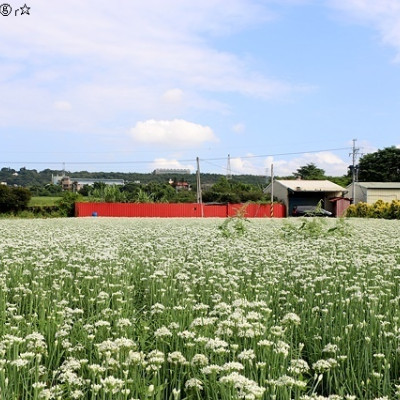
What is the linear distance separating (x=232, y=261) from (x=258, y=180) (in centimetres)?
11117

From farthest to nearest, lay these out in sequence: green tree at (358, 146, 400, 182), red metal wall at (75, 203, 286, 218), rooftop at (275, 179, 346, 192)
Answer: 1. green tree at (358, 146, 400, 182)
2. rooftop at (275, 179, 346, 192)
3. red metal wall at (75, 203, 286, 218)

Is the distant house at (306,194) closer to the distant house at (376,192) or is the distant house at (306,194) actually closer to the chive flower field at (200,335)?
the distant house at (376,192)

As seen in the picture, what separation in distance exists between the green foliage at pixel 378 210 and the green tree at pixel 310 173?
168ft

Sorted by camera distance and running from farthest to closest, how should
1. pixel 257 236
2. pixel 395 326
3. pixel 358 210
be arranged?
pixel 358 210 → pixel 257 236 → pixel 395 326

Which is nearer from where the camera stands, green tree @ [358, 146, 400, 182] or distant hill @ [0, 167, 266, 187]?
green tree @ [358, 146, 400, 182]

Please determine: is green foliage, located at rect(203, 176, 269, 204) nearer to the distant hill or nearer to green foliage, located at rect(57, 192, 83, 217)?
the distant hill

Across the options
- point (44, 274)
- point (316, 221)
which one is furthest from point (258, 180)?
point (44, 274)

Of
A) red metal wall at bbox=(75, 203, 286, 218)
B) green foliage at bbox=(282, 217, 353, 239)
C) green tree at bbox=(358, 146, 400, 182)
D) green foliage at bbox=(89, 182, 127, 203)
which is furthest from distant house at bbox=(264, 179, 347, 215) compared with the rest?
green foliage at bbox=(282, 217, 353, 239)

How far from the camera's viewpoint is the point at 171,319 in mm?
4898

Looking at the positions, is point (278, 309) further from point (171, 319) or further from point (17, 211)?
point (17, 211)

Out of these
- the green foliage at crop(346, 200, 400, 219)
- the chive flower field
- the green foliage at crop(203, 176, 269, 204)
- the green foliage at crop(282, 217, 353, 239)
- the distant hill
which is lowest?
the chive flower field

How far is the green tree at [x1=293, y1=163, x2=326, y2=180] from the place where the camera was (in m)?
92.3

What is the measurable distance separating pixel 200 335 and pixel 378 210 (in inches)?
1349

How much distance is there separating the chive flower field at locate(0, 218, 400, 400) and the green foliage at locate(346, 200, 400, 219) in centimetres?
2689
